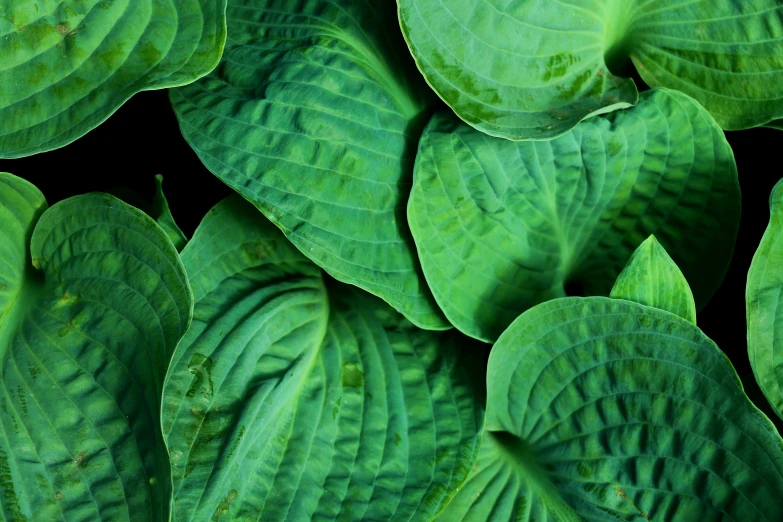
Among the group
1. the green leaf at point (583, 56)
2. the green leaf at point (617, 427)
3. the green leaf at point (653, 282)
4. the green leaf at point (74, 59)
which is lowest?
the green leaf at point (617, 427)

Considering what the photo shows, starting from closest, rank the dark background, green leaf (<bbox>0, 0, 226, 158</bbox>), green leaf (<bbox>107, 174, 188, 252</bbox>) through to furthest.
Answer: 1. green leaf (<bbox>0, 0, 226, 158</bbox>)
2. green leaf (<bbox>107, 174, 188, 252</bbox>)
3. the dark background

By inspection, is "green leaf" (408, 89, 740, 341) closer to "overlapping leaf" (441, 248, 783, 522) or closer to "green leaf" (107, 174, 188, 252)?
"overlapping leaf" (441, 248, 783, 522)

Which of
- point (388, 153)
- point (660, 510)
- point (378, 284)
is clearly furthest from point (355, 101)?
point (660, 510)

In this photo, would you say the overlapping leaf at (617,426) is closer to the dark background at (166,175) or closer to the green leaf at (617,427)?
the green leaf at (617,427)

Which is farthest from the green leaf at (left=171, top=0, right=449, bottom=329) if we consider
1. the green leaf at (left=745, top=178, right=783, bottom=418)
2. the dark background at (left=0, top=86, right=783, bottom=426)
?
the green leaf at (left=745, top=178, right=783, bottom=418)

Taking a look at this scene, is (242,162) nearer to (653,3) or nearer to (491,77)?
(491,77)

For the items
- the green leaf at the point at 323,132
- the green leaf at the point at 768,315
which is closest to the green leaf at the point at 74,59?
the green leaf at the point at 323,132
